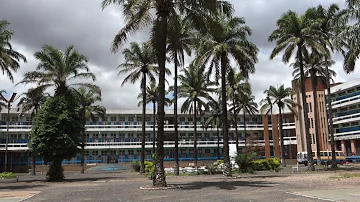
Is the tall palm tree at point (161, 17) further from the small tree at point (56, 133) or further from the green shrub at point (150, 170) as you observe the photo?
the small tree at point (56, 133)

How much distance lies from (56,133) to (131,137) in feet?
140

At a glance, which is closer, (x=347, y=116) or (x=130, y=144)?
(x=347, y=116)

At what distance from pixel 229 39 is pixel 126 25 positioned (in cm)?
1152

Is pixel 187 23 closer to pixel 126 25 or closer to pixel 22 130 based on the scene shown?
pixel 126 25

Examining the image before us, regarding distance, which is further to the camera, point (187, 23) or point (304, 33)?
point (304, 33)

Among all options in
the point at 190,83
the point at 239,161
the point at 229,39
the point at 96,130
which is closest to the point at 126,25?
the point at 229,39

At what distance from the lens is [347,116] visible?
207ft

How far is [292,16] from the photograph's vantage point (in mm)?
34344

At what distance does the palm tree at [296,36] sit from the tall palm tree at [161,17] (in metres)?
15.4

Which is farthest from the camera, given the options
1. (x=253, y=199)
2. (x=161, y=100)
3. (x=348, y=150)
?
(x=348, y=150)

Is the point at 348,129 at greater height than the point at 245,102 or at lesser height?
lesser

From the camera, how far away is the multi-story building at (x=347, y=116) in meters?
60.8

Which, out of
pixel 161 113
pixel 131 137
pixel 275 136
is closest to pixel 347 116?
pixel 275 136

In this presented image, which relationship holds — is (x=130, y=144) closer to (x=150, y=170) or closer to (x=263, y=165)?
(x=263, y=165)
